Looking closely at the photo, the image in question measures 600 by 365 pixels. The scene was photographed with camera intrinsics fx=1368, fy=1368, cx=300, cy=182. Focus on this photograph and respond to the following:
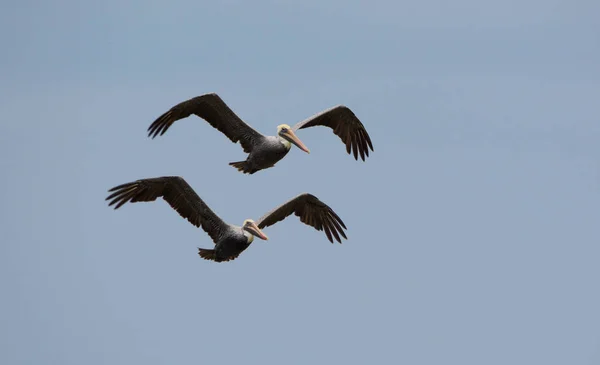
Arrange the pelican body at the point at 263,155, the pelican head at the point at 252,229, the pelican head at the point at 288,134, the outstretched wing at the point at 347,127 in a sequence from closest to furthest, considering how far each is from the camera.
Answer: the pelican head at the point at 252,229 → the pelican body at the point at 263,155 → the pelican head at the point at 288,134 → the outstretched wing at the point at 347,127

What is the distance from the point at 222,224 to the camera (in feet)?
105

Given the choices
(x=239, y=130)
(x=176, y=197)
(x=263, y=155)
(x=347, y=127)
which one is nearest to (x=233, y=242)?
(x=176, y=197)

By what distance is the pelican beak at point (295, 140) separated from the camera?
1319 inches

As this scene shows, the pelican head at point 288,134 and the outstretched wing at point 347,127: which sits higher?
the outstretched wing at point 347,127

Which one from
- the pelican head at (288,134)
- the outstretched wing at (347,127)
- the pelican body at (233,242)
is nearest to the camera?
the pelican body at (233,242)

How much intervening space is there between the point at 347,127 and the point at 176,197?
5.76m

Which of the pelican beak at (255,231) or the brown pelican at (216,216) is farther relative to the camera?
the pelican beak at (255,231)

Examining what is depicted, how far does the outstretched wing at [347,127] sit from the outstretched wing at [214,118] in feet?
6.84

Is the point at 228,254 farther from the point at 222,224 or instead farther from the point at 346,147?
the point at 346,147

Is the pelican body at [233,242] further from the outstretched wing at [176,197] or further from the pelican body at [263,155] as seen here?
the pelican body at [263,155]

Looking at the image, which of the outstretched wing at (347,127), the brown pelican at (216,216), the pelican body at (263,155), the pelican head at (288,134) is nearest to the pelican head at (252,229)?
the brown pelican at (216,216)

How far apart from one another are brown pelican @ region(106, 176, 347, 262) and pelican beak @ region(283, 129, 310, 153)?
1162mm

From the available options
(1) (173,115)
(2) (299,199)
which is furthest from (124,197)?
(2) (299,199)

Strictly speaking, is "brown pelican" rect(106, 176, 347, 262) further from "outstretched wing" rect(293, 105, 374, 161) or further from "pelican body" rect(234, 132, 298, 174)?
"outstretched wing" rect(293, 105, 374, 161)
